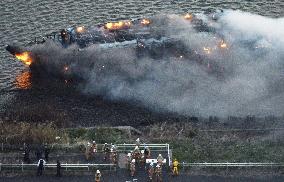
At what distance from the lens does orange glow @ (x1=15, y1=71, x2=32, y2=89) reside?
194 feet

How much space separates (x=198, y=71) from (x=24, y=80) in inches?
730

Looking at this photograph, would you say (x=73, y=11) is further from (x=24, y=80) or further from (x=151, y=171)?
(x=151, y=171)

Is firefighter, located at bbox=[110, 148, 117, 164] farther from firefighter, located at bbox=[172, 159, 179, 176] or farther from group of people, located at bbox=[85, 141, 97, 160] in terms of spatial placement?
firefighter, located at bbox=[172, 159, 179, 176]

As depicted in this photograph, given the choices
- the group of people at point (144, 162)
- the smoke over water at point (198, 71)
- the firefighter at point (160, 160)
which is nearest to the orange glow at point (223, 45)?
the smoke over water at point (198, 71)

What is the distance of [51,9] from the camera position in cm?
7288

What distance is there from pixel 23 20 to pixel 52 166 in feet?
130

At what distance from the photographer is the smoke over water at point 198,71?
52562 millimetres

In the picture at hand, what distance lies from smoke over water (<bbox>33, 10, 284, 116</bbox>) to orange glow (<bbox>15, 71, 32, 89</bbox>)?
2762 millimetres

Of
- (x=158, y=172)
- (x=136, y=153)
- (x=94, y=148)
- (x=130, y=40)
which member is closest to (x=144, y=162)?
(x=136, y=153)

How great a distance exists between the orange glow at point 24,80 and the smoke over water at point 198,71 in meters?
2.76

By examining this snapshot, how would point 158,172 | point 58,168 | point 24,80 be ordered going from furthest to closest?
point 24,80 → point 58,168 → point 158,172

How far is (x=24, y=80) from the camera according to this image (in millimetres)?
60188

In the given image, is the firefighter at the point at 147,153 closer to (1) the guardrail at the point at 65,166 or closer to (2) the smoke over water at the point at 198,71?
(1) the guardrail at the point at 65,166

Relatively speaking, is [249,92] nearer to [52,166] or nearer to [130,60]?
[130,60]
